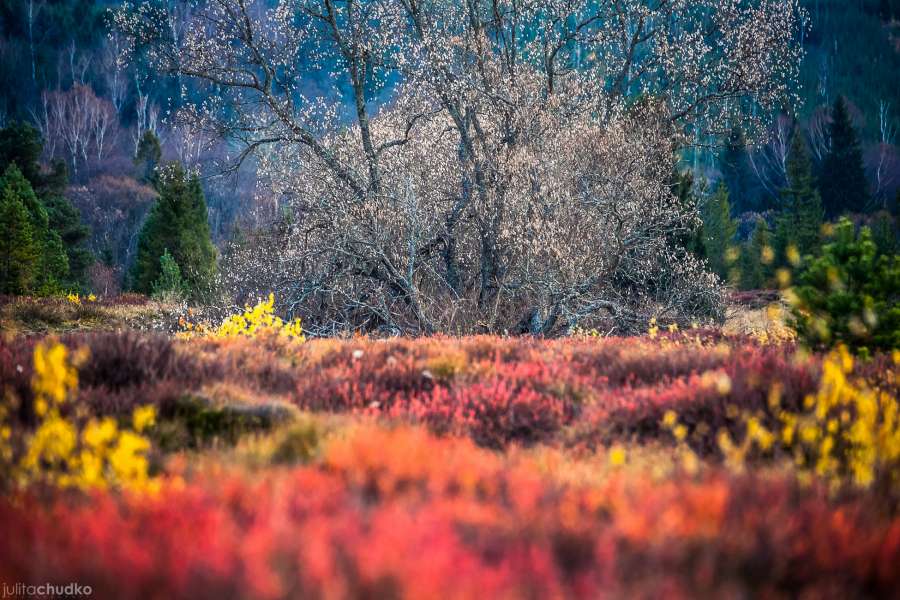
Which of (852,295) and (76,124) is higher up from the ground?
(76,124)

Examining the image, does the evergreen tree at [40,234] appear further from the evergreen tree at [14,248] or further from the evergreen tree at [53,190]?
the evergreen tree at [14,248]

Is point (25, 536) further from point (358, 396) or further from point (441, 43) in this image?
point (441, 43)

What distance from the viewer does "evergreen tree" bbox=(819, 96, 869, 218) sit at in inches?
2045

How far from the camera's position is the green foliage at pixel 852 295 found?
589 centimetres

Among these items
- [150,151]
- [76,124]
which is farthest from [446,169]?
[76,124]

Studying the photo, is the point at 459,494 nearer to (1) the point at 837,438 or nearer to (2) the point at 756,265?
(1) the point at 837,438

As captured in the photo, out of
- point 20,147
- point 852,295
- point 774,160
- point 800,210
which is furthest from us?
point 774,160

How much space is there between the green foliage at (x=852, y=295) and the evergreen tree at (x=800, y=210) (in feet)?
121

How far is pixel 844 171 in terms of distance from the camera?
5222 cm

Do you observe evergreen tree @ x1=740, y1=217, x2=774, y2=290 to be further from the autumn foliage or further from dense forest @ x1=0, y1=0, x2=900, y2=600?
the autumn foliage

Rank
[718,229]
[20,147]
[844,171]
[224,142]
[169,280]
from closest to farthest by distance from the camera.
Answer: [169,280]
[20,147]
[718,229]
[844,171]
[224,142]

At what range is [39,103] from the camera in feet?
207

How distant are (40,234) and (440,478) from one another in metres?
26.8

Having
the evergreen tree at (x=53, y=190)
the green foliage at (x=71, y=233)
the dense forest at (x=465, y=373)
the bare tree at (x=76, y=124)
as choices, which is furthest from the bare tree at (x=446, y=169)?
the bare tree at (x=76, y=124)
